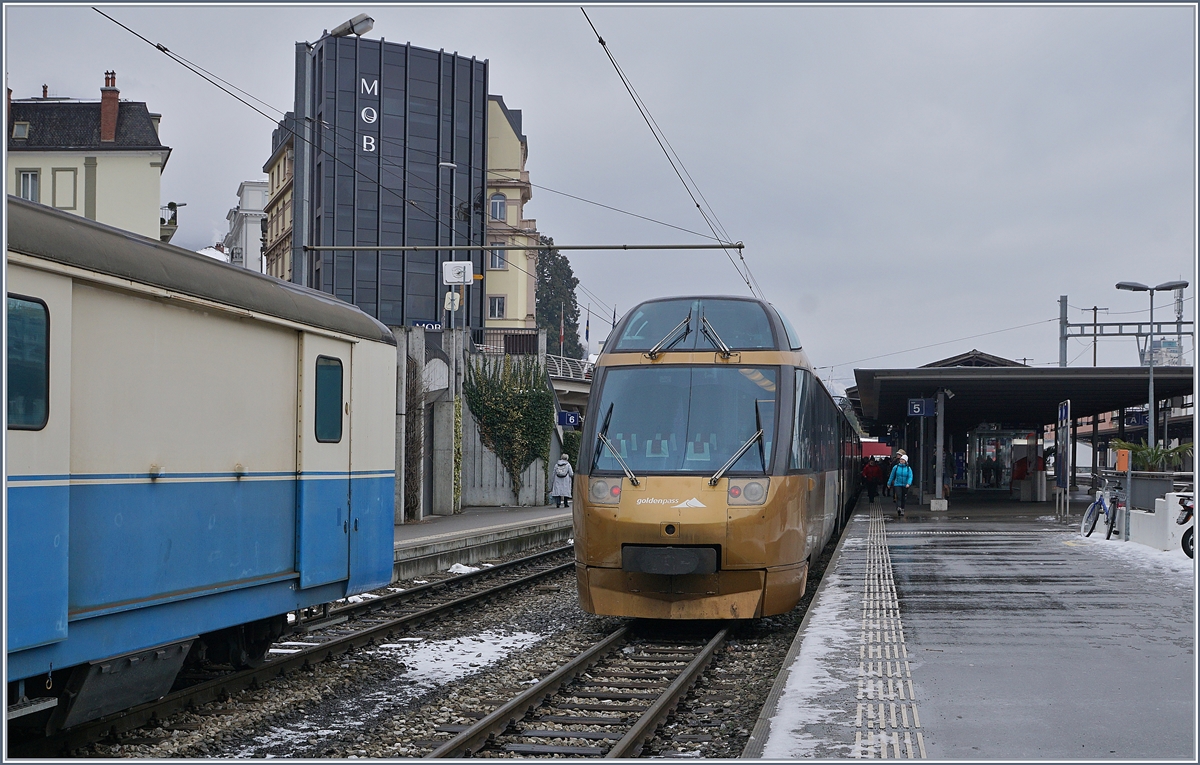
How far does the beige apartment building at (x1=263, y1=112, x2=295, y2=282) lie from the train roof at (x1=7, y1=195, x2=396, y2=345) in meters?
47.7

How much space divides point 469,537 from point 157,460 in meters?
12.9

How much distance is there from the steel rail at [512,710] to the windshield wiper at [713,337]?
119 inches

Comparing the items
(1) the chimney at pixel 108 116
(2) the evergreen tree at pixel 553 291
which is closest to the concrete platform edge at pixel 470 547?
(1) the chimney at pixel 108 116

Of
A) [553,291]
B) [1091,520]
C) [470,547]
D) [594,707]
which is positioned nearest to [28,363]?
[594,707]

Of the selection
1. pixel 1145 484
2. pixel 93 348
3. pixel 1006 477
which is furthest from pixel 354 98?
pixel 93 348

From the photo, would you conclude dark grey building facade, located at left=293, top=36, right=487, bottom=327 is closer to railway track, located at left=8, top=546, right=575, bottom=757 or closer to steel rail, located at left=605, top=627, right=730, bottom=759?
railway track, located at left=8, top=546, right=575, bottom=757

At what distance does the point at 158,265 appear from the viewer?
275 inches

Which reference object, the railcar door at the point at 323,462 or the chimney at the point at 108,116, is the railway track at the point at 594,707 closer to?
the railcar door at the point at 323,462

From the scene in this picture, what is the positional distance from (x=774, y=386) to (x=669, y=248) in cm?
702

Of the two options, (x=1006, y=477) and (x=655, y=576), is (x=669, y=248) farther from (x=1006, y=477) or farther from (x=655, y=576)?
(x=1006, y=477)

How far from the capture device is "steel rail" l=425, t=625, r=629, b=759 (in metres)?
6.93

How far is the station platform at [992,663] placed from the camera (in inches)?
258

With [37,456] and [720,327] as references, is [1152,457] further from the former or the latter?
[37,456]

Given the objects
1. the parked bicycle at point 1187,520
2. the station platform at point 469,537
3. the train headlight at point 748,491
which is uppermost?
the train headlight at point 748,491
